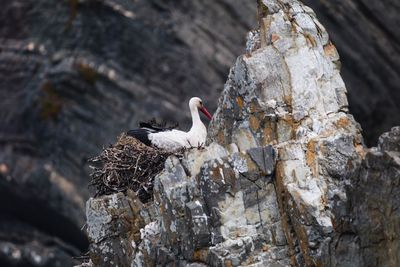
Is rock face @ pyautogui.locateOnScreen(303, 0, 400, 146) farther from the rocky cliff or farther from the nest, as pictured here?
the rocky cliff

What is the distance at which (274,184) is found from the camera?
24.5 metres

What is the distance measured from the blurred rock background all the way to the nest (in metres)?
14.6

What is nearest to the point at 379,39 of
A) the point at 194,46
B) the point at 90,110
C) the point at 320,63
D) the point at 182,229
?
the point at 194,46

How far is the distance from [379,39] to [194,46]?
231 inches

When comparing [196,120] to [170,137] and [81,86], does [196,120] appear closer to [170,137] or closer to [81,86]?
[170,137]

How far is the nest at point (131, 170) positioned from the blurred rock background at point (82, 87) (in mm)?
14584

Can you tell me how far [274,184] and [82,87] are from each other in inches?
846

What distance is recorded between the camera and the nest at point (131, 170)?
1105 inches

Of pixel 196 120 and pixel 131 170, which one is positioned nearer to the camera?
pixel 131 170

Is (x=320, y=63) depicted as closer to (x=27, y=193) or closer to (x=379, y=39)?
(x=379, y=39)

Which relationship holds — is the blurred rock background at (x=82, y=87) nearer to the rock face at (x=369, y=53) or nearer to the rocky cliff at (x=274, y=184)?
the rock face at (x=369, y=53)

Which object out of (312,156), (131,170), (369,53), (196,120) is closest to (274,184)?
(312,156)

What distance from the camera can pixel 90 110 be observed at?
45.4 m

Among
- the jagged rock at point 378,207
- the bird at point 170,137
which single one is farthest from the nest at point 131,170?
the jagged rock at point 378,207
